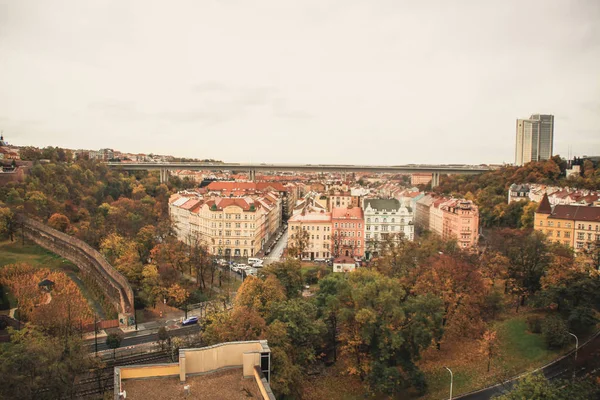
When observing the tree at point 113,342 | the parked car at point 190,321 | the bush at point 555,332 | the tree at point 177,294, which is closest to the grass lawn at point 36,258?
the tree at point 177,294

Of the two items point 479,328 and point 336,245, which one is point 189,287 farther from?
point 479,328

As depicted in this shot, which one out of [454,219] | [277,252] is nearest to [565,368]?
[454,219]

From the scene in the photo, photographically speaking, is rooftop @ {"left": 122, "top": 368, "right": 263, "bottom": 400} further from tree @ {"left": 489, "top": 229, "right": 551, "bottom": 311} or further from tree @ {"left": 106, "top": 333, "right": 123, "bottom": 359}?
tree @ {"left": 489, "top": 229, "right": 551, "bottom": 311}

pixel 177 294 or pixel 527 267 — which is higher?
pixel 527 267

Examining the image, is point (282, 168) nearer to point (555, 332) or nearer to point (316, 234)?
point (316, 234)

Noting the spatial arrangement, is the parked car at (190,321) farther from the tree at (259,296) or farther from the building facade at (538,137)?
the building facade at (538,137)

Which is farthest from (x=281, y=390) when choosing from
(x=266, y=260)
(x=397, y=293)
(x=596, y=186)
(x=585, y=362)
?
(x=596, y=186)
